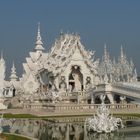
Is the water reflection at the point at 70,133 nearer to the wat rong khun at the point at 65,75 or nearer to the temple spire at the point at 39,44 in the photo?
the wat rong khun at the point at 65,75

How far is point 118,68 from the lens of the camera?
5650 centimetres

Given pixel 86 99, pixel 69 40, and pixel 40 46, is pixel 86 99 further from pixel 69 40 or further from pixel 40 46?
pixel 40 46

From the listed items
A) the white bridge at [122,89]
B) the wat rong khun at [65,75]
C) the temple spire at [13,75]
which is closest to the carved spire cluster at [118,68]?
the wat rong khun at [65,75]

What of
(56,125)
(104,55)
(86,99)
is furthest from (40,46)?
(56,125)

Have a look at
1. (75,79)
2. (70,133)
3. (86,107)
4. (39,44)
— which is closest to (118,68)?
(75,79)

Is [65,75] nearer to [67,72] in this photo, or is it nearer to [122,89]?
[67,72]

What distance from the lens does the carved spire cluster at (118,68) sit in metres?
54.8

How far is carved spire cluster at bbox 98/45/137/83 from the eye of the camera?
2157 inches

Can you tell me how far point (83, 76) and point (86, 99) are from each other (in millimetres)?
8233

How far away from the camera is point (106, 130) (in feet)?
73.4

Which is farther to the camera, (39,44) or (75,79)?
(39,44)

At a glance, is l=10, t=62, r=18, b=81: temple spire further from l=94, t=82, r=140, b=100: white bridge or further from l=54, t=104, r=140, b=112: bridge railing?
l=54, t=104, r=140, b=112: bridge railing

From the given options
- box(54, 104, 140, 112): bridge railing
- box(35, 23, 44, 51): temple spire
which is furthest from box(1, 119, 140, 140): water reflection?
box(35, 23, 44, 51): temple spire

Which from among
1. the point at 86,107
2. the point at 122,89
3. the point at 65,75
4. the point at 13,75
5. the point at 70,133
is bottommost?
the point at 70,133
